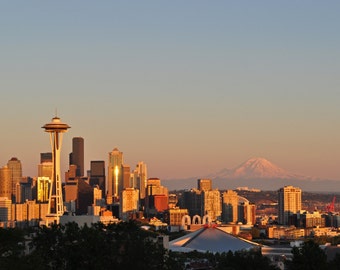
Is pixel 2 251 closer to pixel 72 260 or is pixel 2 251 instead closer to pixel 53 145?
pixel 72 260

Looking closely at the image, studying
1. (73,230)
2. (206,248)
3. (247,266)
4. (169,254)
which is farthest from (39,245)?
(206,248)

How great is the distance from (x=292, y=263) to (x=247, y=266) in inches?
164

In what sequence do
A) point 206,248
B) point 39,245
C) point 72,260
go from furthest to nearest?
1. point 206,248
2. point 39,245
3. point 72,260

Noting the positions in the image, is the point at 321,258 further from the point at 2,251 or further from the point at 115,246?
the point at 2,251

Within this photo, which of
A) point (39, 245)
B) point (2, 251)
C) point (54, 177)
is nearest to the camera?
point (2, 251)

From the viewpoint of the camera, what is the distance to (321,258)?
231ft

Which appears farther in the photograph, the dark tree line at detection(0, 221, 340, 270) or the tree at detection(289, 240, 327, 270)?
the tree at detection(289, 240, 327, 270)

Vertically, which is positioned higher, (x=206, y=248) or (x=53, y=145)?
(x=53, y=145)

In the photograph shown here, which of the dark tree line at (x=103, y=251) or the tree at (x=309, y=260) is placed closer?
the dark tree line at (x=103, y=251)

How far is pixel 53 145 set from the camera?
19862 cm

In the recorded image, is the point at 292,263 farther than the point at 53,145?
No

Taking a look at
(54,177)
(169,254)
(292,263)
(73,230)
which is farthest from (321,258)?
(54,177)

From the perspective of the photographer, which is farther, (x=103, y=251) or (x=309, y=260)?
(x=309, y=260)

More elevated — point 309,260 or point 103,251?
point 103,251
